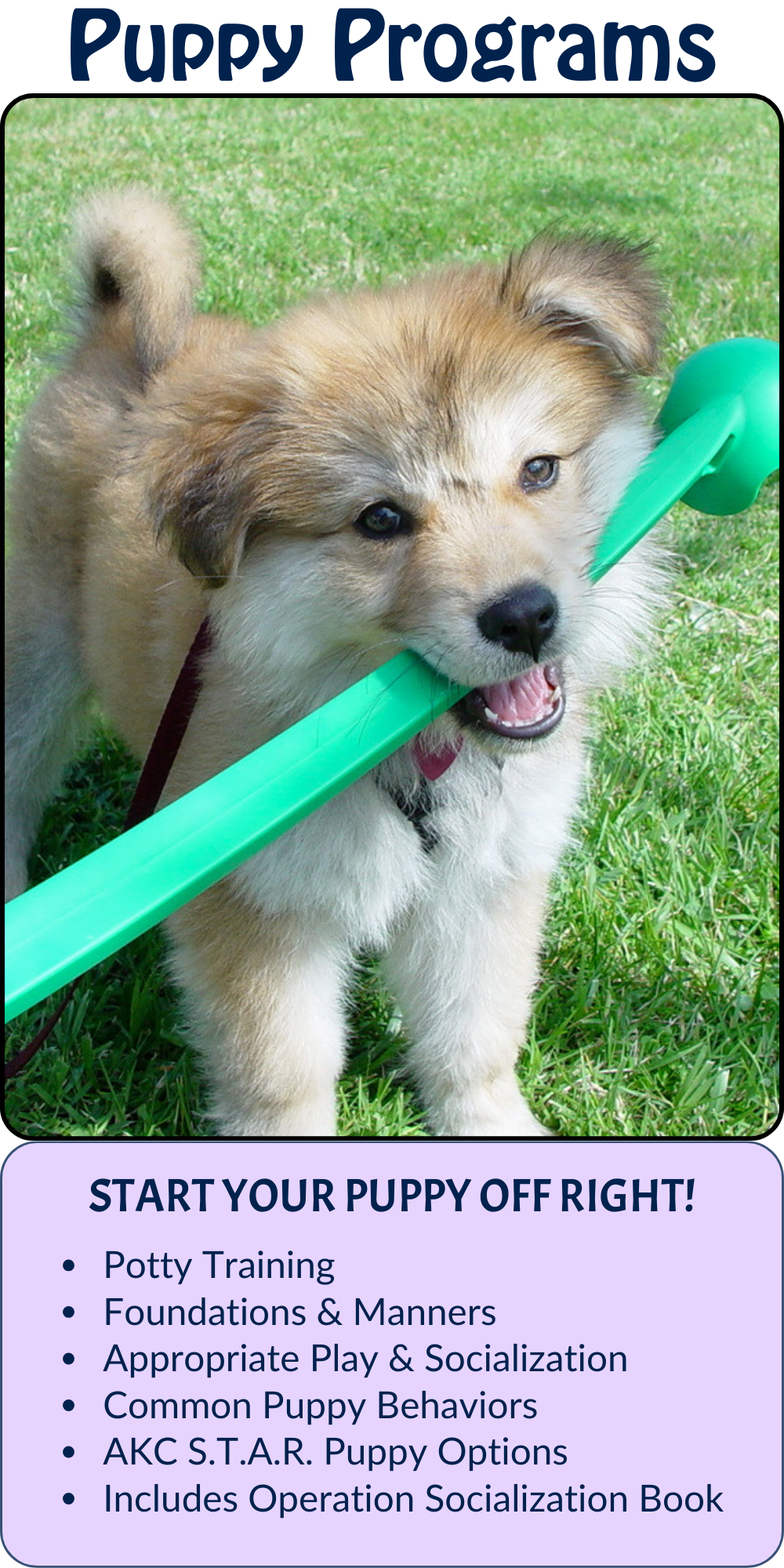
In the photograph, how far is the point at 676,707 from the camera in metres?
3.93

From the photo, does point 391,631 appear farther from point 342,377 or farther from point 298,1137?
point 298,1137

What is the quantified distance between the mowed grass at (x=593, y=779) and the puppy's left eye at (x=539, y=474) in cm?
49

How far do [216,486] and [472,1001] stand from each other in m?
1.16

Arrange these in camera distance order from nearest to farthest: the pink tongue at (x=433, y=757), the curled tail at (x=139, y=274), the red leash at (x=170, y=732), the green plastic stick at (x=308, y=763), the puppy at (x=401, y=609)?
the green plastic stick at (x=308, y=763)
the puppy at (x=401, y=609)
the pink tongue at (x=433, y=757)
the red leash at (x=170, y=732)
the curled tail at (x=139, y=274)

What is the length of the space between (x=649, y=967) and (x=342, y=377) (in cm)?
156

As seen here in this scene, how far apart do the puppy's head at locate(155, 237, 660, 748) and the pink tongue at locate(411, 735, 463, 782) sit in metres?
0.14

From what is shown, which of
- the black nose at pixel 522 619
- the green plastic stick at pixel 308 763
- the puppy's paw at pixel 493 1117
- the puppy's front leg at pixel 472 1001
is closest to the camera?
the green plastic stick at pixel 308 763

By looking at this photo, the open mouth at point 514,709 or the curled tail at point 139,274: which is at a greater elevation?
the curled tail at point 139,274

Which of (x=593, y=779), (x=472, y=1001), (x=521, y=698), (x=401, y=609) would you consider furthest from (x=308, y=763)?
(x=593, y=779)

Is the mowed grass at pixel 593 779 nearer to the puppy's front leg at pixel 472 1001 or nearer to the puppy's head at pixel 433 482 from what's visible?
the puppy's front leg at pixel 472 1001

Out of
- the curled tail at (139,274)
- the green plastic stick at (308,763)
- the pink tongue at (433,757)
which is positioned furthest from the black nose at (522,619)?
the curled tail at (139,274)

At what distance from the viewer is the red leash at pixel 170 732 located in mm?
2412

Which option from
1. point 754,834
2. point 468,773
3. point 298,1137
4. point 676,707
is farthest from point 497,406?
point 676,707

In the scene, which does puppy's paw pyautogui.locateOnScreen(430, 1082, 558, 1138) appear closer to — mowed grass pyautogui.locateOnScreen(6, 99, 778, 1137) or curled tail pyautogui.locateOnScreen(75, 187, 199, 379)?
mowed grass pyautogui.locateOnScreen(6, 99, 778, 1137)
